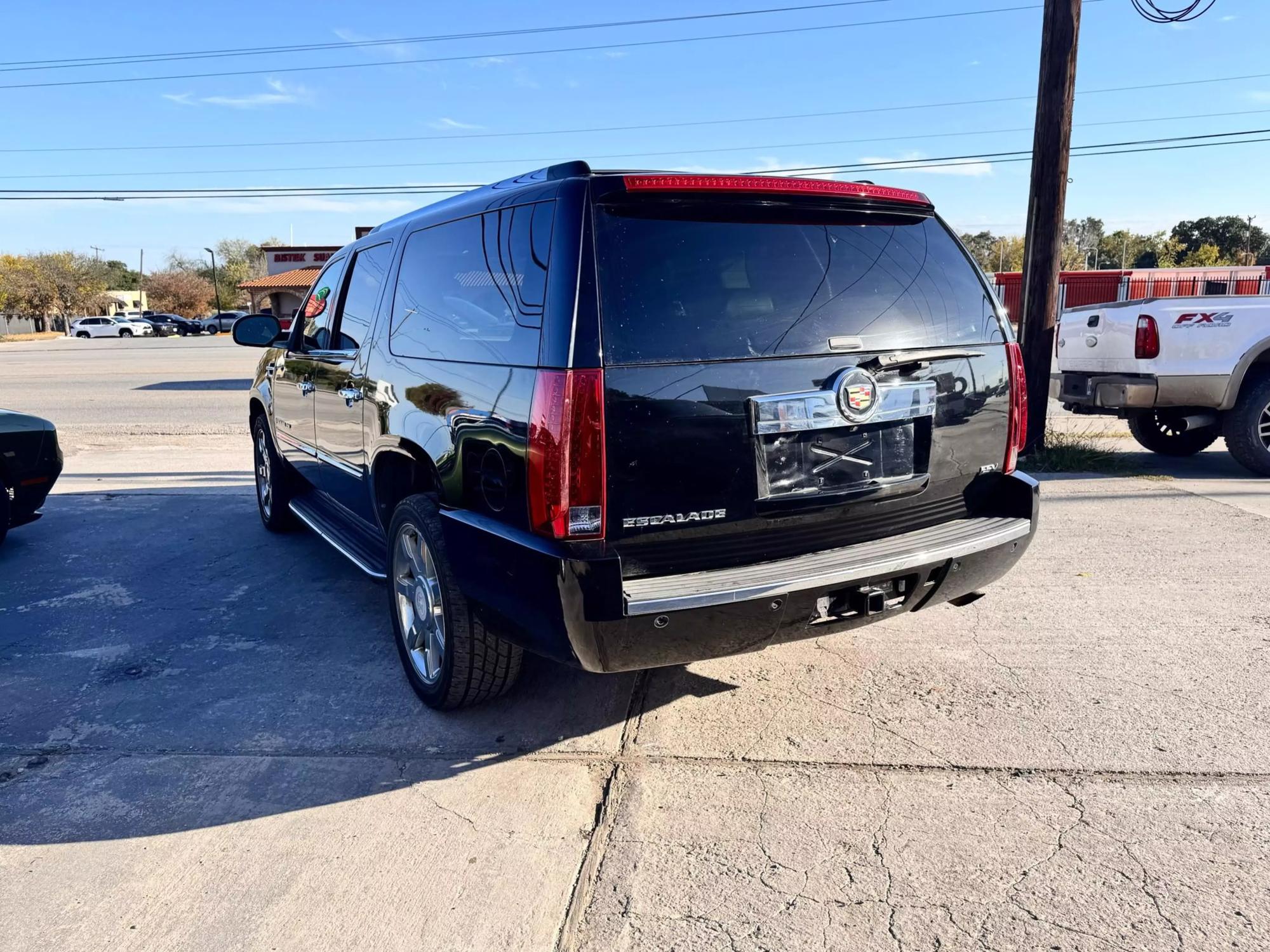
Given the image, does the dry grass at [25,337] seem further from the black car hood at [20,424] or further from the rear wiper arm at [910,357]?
the rear wiper arm at [910,357]

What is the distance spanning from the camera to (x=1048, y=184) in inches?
339

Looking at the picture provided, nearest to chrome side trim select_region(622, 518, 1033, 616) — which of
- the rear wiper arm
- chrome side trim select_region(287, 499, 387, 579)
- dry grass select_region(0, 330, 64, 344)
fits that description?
the rear wiper arm

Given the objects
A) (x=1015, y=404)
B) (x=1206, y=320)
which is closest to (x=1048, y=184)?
(x=1206, y=320)

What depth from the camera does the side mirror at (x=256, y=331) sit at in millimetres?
6020

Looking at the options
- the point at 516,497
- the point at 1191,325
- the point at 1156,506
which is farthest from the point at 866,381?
the point at 1191,325

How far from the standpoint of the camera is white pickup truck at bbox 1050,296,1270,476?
800cm

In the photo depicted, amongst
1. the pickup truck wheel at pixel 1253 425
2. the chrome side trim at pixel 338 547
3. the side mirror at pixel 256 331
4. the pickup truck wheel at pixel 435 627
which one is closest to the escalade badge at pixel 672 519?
the pickup truck wheel at pixel 435 627

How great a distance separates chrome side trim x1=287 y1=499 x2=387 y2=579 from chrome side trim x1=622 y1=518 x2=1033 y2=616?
1.71 m

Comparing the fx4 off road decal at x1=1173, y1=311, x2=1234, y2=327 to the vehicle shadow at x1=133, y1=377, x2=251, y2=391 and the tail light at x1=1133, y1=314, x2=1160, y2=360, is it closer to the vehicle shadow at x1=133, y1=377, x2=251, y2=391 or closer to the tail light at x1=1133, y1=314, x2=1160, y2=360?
the tail light at x1=1133, y1=314, x2=1160, y2=360

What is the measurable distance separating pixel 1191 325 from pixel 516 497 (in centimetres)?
725

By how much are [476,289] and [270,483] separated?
3.74m

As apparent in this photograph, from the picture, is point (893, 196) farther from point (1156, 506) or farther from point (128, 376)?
point (128, 376)

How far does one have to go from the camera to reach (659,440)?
9.52 ft

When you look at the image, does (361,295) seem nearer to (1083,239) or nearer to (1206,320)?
(1206,320)
